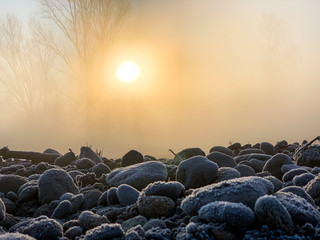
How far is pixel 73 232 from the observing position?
2555mm

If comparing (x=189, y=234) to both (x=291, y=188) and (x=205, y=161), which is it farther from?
(x=205, y=161)

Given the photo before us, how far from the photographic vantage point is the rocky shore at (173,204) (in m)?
1.92

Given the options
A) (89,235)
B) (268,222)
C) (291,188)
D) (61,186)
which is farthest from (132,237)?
(61,186)

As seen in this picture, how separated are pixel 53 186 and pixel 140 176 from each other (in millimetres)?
955

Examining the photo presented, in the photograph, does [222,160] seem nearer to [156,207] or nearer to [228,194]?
[156,207]

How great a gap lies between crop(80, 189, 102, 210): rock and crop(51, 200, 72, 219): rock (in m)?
0.25

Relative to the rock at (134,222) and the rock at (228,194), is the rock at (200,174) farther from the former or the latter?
the rock at (228,194)

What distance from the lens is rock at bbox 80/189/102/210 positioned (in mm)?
3764

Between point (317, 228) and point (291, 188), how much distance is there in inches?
28.2

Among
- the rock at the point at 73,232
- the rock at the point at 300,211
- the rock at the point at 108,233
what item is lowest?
the rock at the point at 73,232

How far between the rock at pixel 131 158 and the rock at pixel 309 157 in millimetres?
2405

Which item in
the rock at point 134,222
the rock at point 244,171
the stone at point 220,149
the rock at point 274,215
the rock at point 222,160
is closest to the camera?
the rock at point 274,215

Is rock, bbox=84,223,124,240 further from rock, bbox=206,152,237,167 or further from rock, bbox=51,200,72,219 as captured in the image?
rock, bbox=206,152,237,167

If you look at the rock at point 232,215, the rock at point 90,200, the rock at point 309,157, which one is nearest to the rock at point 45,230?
the rock at point 232,215
